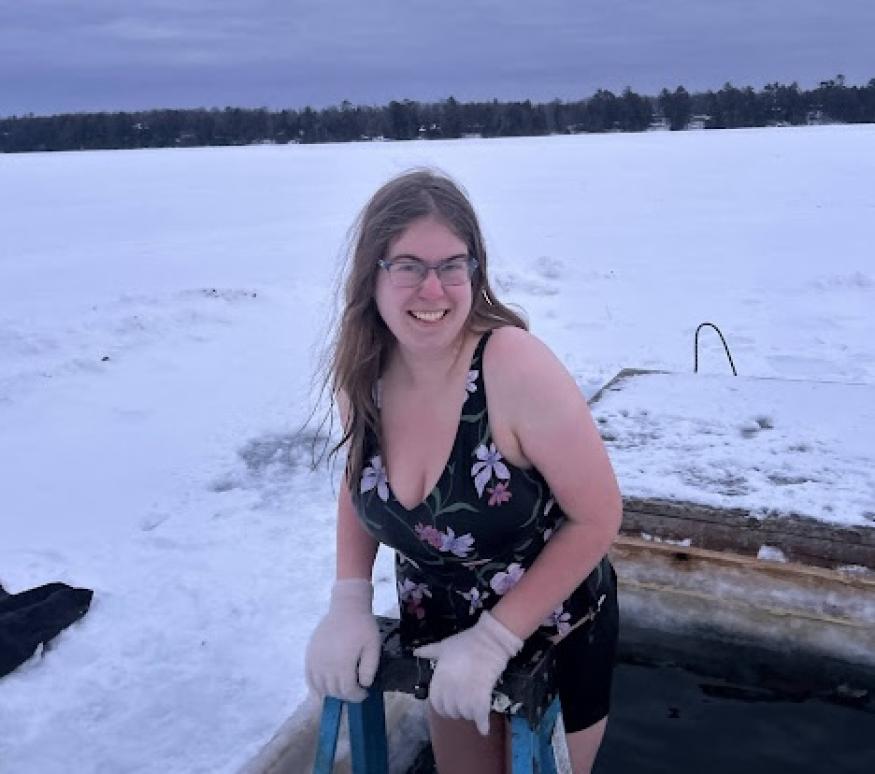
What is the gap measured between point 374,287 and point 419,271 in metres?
0.13

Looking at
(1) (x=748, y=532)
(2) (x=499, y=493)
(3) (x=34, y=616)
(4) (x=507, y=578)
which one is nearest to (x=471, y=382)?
(2) (x=499, y=493)

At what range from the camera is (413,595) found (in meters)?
2.00

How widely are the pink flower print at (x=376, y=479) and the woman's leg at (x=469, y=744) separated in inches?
22.8

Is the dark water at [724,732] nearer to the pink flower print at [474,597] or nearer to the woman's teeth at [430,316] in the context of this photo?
the pink flower print at [474,597]

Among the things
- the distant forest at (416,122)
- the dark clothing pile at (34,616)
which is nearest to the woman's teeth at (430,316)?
the dark clothing pile at (34,616)

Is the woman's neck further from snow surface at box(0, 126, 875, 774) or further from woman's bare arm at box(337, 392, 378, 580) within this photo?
snow surface at box(0, 126, 875, 774)

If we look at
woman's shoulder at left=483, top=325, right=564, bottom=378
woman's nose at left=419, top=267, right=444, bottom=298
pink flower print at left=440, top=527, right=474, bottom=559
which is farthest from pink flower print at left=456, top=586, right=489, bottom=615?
woman's nose at left=419, top=267, right=444, bottom=298

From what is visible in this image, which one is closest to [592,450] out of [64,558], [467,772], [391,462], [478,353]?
[478,353]

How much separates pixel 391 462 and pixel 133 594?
2464mm

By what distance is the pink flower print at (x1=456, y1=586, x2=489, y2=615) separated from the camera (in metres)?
1.89

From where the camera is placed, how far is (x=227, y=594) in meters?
3.92

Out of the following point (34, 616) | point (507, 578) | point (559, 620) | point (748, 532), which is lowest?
point (34, 616)

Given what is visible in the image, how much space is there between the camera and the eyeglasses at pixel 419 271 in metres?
1.75

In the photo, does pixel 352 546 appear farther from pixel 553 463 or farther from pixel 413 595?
pixel 553 463
